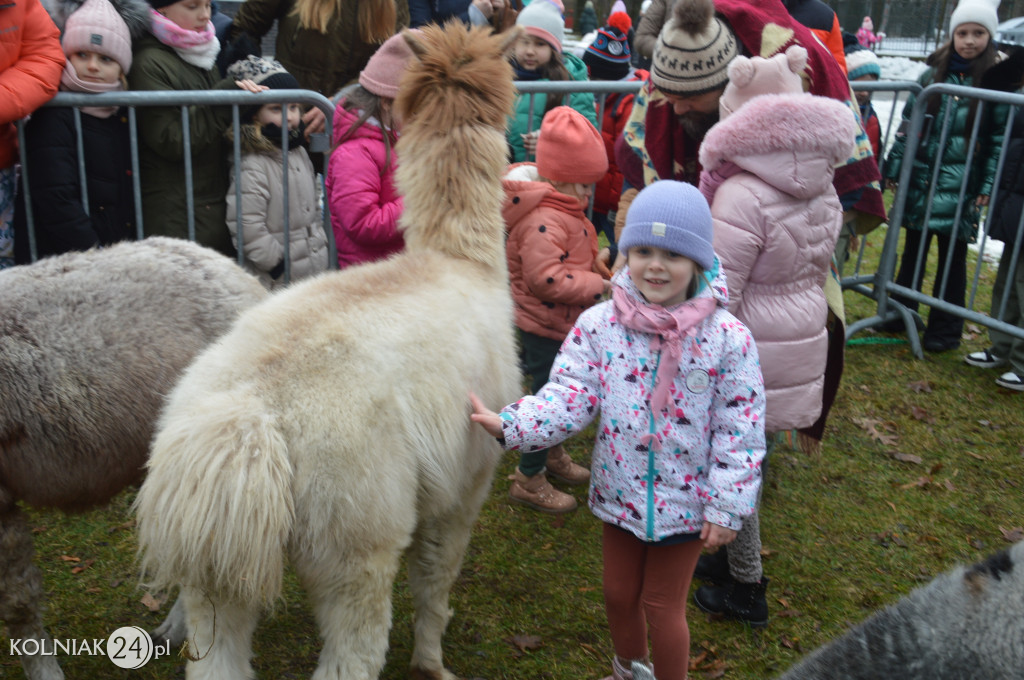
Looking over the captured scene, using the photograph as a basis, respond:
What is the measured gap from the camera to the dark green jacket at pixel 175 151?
4094 millimetres

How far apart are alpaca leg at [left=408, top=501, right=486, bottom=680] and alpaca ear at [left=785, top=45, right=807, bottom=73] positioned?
6.79 ft

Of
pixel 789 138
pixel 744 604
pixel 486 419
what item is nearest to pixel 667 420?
pixel 486 419

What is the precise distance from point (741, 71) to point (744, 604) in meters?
2.16

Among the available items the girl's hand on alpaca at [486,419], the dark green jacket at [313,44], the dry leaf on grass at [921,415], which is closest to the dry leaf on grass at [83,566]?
the girl's hand on alpaca at [486,419]

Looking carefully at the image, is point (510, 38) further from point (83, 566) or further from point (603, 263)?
point (83, 566)

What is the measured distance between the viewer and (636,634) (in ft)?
9.59

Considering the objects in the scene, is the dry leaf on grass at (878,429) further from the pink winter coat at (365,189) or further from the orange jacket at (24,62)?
the orange jacket at (24,62)

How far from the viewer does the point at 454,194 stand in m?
3.05

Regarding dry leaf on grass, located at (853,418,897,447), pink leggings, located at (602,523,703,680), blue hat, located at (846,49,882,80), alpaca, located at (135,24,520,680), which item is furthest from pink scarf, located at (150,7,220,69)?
blue hat, located at (846,49,882,80)

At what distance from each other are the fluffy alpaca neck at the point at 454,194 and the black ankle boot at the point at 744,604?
1724 mm

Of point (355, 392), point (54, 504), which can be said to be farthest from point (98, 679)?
point (355, 392)

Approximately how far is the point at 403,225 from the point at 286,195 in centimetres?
155

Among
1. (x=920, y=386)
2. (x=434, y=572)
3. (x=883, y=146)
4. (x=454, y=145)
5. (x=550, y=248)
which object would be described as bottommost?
(x=920, y=386)

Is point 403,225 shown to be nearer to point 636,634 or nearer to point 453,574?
point 453,574
